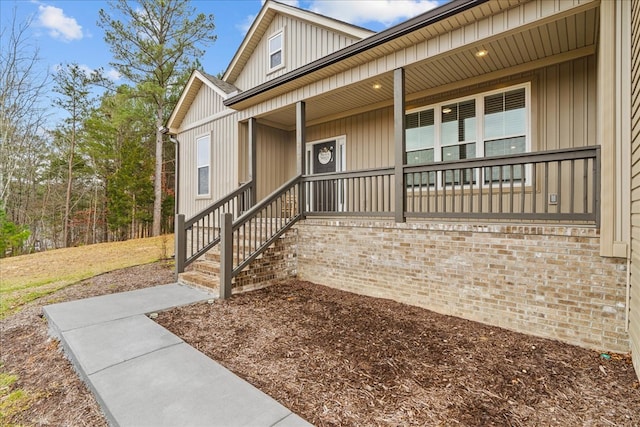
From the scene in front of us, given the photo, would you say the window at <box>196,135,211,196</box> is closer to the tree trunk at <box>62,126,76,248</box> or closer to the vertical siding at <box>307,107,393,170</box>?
the vertical siding at <box>307,107,393,170</box>

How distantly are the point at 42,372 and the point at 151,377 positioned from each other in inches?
56.1

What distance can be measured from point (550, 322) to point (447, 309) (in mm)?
1183

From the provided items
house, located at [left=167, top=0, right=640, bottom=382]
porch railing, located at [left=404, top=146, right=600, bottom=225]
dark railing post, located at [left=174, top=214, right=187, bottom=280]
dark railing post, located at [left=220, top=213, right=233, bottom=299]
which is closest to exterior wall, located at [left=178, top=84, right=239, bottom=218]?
house, located at [left=167, top=0, right=640, bottom=382]

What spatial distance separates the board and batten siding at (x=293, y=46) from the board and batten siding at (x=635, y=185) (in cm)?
479

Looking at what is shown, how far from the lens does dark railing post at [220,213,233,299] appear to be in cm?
502

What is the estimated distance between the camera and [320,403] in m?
2.39

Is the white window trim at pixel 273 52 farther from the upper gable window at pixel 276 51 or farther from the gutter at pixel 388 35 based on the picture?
the gutter at pixel 388 35

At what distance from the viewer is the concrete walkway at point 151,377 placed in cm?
216

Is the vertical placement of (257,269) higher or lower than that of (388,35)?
lower

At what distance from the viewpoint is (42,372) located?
313 centimetres

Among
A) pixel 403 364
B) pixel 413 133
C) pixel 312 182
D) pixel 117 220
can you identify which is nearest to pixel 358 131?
pixel 413 133

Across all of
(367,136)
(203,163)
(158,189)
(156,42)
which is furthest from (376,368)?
(156,42)

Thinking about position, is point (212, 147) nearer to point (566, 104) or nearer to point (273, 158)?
point (273, 158)

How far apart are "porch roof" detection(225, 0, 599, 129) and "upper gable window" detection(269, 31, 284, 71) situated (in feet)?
5.20
